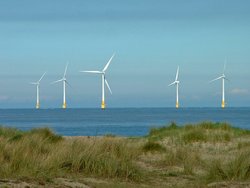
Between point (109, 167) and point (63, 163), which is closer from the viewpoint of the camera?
point (109, 167)

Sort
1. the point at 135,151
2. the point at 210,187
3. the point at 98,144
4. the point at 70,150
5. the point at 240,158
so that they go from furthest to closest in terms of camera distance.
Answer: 1. the point at 135,151
2. the point at 98,144
3. the point at 70,150
4. the point at 240,158
5. the point at 210,187

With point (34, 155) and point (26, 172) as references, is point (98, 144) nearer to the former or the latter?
point (34, 155)

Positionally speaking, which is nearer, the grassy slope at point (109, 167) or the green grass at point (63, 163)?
the grassy slope at point (109, 167)

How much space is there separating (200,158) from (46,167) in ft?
24.0

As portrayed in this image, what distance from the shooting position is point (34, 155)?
2027cm

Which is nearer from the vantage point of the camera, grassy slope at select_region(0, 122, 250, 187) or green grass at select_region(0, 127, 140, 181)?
grassy slope at select_region(0, 122, 250, 187)

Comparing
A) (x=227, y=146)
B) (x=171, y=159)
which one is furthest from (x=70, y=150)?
(x=227, y=146)

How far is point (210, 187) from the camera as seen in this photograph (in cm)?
1800

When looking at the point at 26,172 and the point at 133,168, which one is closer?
the point at 26,172

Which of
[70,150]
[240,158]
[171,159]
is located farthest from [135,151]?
[240,158]

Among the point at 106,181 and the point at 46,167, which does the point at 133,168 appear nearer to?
the point at 106,181

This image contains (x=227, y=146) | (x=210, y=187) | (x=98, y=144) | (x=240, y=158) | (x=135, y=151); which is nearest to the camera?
(x=210, y=187)

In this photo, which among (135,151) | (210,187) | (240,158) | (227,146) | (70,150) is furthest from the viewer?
(227,146)

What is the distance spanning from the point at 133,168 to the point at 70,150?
82.5 inches
